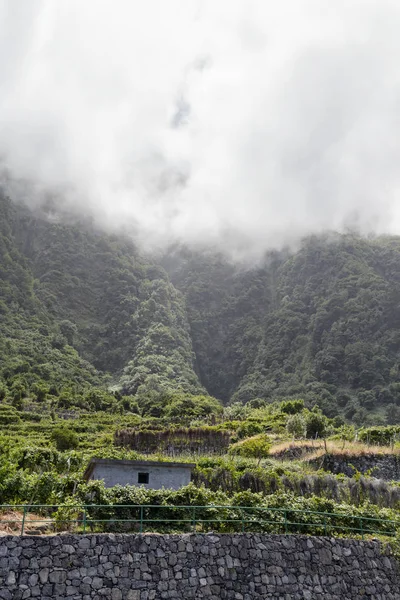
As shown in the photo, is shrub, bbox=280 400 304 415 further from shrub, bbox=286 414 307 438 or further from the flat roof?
the flat roof

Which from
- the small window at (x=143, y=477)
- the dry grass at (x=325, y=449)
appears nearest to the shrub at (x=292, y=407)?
the dry grass at (x=325, y=449)

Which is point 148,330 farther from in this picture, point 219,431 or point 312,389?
point 219,431

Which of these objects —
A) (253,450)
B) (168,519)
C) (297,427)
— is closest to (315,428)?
(297,427)

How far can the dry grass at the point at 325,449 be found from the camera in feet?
115

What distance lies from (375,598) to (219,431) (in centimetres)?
3063

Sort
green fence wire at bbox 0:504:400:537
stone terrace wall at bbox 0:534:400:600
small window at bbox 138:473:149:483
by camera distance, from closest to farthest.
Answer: stone terrace wall at bbox 0:534:400:600 < green fence wire at bbox 0:504:400:537 < small window at bbox 138:473:149:483

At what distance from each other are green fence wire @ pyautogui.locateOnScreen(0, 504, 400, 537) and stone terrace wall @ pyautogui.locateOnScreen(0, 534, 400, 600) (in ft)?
2.16

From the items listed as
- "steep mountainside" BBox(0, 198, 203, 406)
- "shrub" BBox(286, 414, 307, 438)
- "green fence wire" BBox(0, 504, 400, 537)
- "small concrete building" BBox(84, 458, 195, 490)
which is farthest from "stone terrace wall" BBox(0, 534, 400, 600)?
"steep mountainside" BBox(0, 198, 203, 406)

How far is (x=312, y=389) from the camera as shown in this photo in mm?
95250

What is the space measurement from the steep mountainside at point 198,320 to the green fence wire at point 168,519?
211 ft

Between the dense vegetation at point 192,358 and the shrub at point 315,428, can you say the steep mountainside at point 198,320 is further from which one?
the shrub at point 315,428

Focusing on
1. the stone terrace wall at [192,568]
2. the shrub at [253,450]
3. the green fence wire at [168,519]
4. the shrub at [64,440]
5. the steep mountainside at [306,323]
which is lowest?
the stone terrace wall at [192,568]

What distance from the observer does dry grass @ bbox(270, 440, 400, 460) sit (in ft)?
115

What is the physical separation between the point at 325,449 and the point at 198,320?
360 ft
